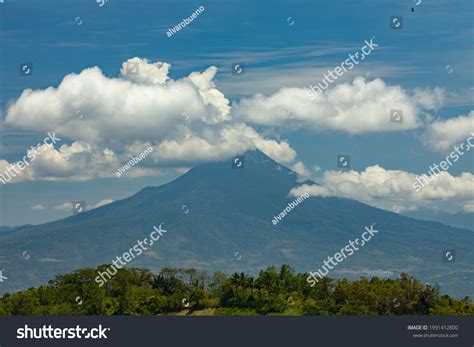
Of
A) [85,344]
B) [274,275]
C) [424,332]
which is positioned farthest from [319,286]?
[85,344]

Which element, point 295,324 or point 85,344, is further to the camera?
point 295,324

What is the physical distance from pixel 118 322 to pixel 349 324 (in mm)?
14913

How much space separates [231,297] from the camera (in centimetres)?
10831

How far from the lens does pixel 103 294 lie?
109 meters

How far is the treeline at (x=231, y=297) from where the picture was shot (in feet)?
328

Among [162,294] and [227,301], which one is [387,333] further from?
[162,294]

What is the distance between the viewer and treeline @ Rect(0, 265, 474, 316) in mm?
100000

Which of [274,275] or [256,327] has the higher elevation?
[274,275]
